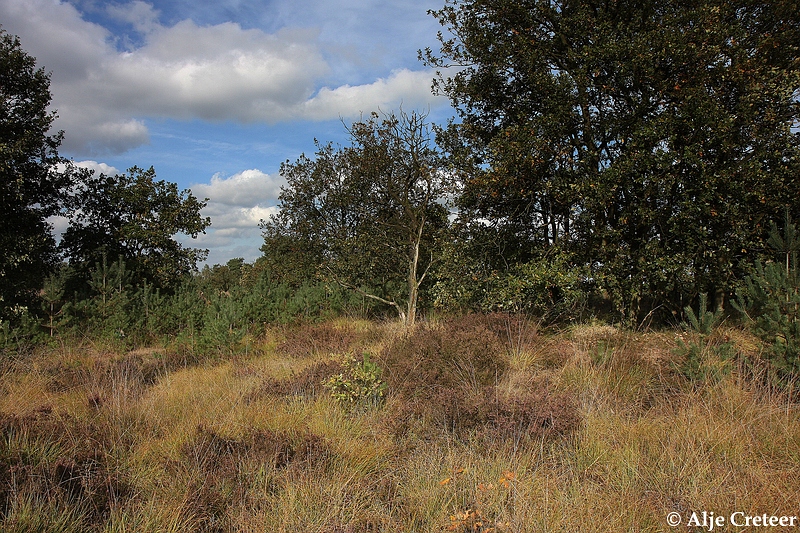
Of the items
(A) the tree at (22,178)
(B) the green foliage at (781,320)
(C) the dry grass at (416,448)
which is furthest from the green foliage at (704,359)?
(A) the tree at (22,178)

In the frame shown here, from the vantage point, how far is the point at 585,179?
23.6ft

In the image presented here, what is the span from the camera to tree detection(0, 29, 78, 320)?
32.2 ft

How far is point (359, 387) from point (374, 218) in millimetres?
6670

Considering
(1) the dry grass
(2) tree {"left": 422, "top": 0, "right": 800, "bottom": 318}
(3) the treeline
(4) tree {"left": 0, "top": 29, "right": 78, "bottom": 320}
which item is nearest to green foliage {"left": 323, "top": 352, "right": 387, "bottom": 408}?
(1) the dry grass

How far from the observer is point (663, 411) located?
14.1 feet

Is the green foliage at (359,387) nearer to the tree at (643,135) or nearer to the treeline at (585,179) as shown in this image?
the treeline at (585,179)

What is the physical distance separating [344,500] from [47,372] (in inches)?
209

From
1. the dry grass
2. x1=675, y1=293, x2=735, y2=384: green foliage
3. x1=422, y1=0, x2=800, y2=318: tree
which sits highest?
x1=422, y1=0, x2=800, y2=318: tree

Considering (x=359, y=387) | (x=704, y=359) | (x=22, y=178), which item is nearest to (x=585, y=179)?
(x=704, y=359)

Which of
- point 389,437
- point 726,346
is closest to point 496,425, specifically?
point 389,437

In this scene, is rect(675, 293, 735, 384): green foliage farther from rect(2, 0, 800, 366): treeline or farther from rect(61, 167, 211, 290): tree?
rect(61, 167, 211, 290): tree

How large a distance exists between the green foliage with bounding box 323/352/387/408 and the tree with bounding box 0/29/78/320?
318 inches

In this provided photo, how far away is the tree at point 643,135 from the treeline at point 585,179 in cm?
3

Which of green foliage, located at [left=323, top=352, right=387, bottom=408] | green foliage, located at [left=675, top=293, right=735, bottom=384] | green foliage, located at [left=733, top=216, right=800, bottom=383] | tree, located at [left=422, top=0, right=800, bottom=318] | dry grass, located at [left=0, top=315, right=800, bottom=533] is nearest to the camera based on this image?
dry grass, located at [left=0, top=315, right=800, bottom=533]
